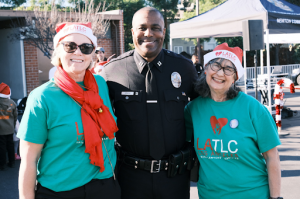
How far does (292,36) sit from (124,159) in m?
12.4

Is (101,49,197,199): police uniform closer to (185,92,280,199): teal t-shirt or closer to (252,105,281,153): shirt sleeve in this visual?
(185,92,280,199): teal t-shirt

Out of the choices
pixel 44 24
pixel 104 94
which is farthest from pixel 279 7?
pixel 44 24

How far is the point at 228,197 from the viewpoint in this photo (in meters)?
2.18

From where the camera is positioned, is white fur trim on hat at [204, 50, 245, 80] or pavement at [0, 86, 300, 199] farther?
pavement at [0, 86, 300, 199]

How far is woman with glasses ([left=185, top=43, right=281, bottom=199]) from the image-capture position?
216cm

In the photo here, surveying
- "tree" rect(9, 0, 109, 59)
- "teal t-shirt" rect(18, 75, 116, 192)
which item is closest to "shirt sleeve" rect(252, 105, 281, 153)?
"teal t-shirt" rect(18, 75, 116, 192)

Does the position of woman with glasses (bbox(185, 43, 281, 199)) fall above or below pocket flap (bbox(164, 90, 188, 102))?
below

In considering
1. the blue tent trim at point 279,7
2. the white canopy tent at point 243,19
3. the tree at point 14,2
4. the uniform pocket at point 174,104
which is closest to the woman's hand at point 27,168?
the uniform pocket at point 174,104

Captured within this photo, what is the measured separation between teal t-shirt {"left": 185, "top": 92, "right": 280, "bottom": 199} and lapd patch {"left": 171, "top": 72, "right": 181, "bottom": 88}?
50 cm

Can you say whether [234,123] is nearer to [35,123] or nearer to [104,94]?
[104,94]

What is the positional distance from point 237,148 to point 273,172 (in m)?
0.30

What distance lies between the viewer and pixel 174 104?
2605 millimetres

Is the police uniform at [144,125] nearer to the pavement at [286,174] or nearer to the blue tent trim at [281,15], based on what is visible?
the pavement at [286,174]

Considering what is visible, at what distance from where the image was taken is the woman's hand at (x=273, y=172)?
7.08 feet
